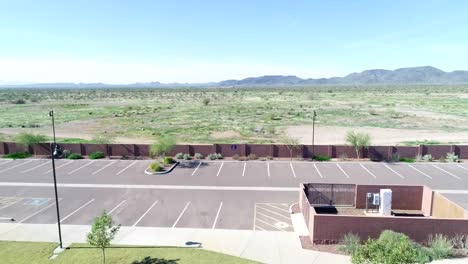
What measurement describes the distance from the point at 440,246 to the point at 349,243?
4.18 m

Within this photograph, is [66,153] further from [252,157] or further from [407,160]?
[407,160]

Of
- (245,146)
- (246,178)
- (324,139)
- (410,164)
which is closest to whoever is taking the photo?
(246,178)

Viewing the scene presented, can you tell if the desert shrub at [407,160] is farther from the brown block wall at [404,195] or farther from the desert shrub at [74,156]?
the desert shrub at [74,156]

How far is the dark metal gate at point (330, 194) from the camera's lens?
864 inches

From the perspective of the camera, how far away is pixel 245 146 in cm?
3584

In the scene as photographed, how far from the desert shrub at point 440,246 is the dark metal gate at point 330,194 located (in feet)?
19.2

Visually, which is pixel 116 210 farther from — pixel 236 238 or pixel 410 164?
pixel 410 164

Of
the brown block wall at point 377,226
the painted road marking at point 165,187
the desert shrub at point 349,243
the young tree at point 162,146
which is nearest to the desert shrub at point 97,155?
the young tree at point 162,146

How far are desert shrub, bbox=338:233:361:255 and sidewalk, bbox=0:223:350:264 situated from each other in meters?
0.50

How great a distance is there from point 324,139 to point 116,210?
31781 millimetres

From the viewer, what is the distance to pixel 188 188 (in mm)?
26031

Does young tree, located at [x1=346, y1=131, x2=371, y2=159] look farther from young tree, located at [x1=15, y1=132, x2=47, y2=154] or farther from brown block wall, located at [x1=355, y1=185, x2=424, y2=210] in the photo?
young tree, located at [x1=15, y1=132, x2=47, y2=154]

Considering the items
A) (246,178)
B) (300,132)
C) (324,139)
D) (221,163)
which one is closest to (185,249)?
(246,178)

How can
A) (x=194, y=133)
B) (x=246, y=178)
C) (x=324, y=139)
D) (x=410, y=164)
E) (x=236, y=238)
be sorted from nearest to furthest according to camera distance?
(x=236, y=238) → (x=246, y=178) → (x=410, y=164) → (x=324, y=139) → (x=194, y=133)
